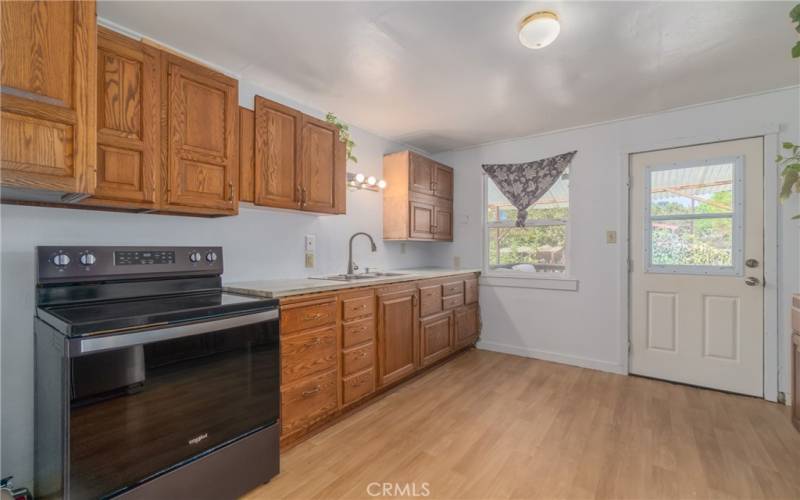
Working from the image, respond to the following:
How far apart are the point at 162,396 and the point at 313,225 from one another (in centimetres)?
175

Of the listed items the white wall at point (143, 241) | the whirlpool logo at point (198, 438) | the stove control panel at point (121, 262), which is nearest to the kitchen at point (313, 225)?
the white wall at point (143, 241)

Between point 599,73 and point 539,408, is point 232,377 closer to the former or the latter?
point 539,408

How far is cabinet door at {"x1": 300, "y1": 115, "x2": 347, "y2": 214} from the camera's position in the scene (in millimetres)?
2480

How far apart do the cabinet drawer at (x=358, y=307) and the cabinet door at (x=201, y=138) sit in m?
0.91

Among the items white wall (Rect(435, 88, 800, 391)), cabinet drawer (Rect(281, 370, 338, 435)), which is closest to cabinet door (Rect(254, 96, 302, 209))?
cabinet drawer (Rect(281, 370, 338, 435))

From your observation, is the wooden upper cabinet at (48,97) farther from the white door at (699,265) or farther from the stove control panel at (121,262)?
the white door at (699,265)

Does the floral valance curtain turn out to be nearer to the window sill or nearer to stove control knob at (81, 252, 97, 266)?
the window sill

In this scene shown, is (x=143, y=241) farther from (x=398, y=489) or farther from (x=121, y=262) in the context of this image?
(x=398, y=489)

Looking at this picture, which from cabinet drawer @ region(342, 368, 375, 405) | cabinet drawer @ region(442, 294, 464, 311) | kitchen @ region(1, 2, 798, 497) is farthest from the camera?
cabinet drawer @ region(442, 294, 464, 311)

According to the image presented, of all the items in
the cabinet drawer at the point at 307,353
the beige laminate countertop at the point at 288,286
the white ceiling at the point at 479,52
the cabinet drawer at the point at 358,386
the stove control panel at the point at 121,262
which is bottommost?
the cabinet drawer at the point at 358,386

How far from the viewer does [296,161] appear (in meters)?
2.42

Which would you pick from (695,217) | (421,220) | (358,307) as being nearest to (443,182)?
(421,220)

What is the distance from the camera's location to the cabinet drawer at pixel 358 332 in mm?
2373

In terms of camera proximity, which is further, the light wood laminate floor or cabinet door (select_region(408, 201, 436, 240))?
cabinet door (select_region(408, 201, 436, 240))
